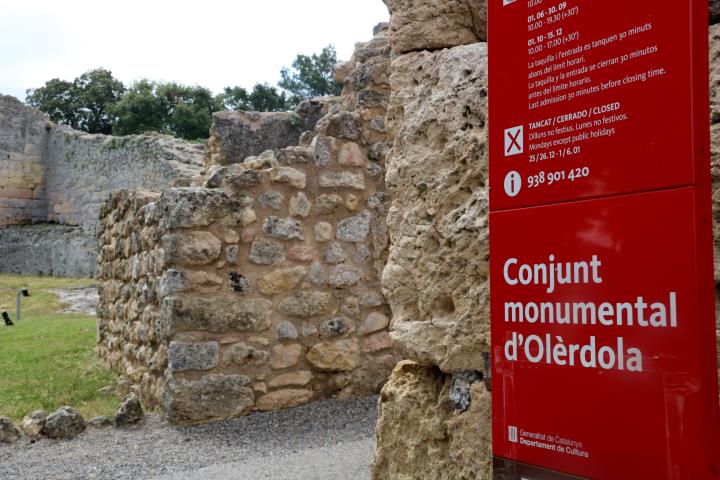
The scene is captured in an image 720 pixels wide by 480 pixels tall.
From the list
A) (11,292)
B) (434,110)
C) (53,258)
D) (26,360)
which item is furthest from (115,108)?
(434,110)

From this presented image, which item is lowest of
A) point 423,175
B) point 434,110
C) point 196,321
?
point 196,321

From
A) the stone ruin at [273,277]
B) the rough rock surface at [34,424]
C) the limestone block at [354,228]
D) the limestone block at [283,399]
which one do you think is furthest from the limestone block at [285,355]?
the rough rock surface at [34,424]

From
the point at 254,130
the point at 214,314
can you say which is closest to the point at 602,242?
the point at 214,314

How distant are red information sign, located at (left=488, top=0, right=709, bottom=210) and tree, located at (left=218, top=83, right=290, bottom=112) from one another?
33156mm

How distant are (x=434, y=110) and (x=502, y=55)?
511mm

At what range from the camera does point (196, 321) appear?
4.39 m

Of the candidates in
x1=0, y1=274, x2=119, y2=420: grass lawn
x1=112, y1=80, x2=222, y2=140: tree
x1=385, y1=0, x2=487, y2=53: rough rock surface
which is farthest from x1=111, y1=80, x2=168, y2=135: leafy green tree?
x1=385, y1=0, x2=487, y2=53: rough rock surface

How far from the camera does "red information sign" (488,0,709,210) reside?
45.9 inches

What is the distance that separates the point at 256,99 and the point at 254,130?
2968 centimetres

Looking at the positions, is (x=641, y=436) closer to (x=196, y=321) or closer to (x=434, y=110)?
(x=434, y=110)

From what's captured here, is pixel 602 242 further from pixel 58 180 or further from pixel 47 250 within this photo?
pixel 58 180

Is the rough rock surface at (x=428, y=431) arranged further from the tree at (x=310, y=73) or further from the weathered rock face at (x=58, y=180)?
the tree at (x=310, y=73)

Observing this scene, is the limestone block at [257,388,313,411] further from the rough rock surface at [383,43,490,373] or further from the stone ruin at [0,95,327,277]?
the stone ruin at [0,95,327,277]

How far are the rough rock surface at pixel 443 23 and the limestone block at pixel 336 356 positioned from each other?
3.00 metres
